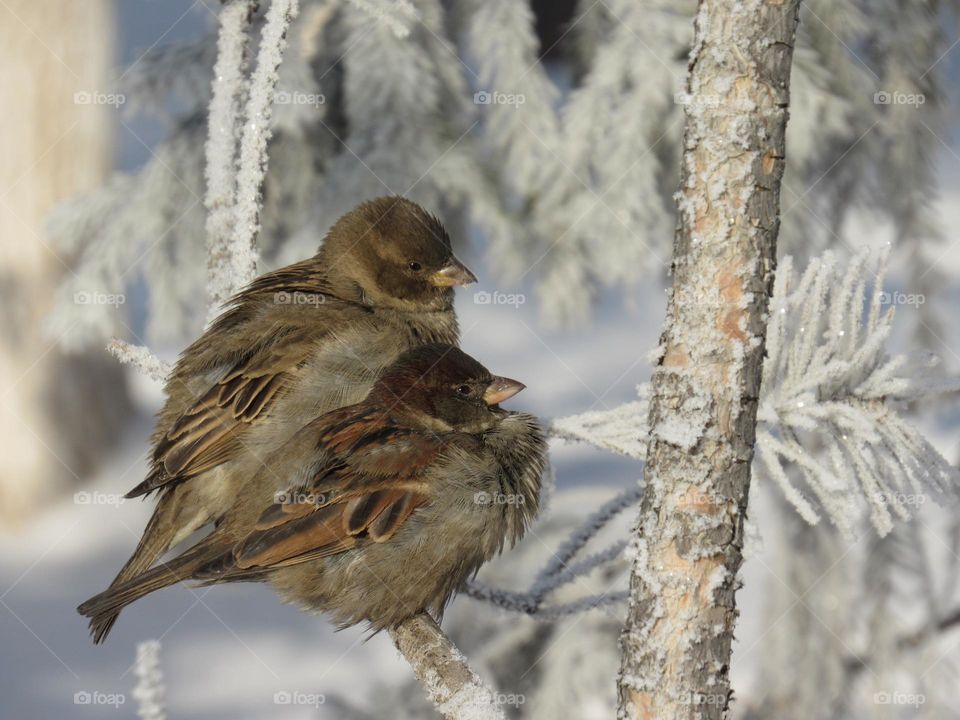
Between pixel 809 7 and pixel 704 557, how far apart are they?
9.24 feet

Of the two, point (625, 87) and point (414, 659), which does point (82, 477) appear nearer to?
point (625, 87)

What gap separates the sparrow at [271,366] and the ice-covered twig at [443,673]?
19.2 inches

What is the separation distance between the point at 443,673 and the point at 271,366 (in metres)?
0.84

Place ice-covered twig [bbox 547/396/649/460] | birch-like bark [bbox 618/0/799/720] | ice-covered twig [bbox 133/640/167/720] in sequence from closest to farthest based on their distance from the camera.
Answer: ice-covered twig [bbox 133/640/167/720], birch-like bark [bbox 618/0/799/720], ice-covered twig [bbox 547/396/649/460]

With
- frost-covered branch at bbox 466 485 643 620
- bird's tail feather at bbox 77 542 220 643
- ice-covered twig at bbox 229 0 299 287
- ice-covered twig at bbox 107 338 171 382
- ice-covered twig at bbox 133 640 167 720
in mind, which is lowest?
ice-covered twig at bbox 133 640 167 720

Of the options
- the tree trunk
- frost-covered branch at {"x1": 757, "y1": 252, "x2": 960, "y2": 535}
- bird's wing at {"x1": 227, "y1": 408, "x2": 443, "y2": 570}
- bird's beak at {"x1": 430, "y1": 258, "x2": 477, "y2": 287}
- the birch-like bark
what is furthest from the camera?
the tree trunk

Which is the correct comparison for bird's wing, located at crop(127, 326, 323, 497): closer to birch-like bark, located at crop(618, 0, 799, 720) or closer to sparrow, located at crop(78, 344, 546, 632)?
sparrow, located at crop(78, 344, 546, 632)

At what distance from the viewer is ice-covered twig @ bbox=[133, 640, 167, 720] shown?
3.74ft

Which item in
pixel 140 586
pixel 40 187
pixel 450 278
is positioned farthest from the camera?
pixel 40 187

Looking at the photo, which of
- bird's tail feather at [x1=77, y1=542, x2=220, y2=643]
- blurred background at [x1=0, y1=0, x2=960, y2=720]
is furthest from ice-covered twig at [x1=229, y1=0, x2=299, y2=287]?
blurred background at [x1=0, y1=0, x2=960, y2=720]

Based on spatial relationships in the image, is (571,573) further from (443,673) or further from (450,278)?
(450,278)

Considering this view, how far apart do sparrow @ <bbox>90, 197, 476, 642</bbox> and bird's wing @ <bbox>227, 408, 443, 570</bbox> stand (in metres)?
0.21

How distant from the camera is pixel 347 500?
207 cm

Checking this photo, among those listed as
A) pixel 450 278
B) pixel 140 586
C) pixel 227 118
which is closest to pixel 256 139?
pixel 227 118
